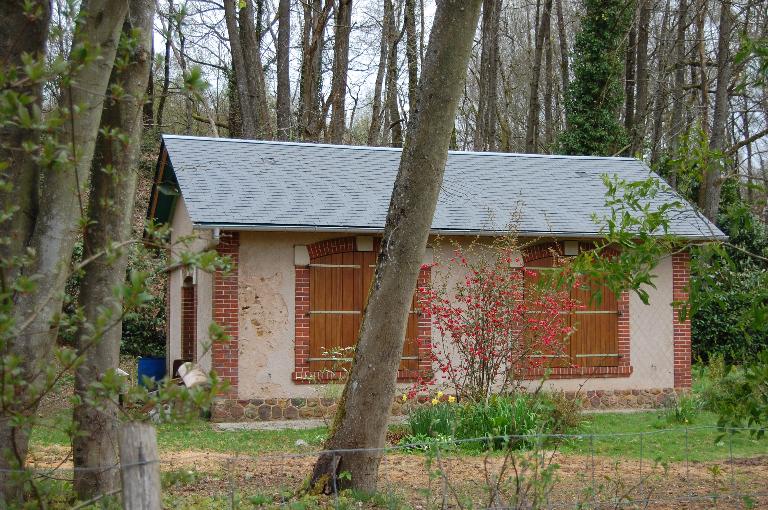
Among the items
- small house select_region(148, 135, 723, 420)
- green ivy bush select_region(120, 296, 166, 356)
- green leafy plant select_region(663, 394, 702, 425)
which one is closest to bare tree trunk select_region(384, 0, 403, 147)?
green ivy bush select_region(120, 296, 166, 356)

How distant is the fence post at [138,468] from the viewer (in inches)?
131

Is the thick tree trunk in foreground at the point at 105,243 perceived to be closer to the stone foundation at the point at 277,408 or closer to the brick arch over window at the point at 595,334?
the stone foundation at the point at 277,408

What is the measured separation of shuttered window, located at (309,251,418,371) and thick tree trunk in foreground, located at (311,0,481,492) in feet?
20.1

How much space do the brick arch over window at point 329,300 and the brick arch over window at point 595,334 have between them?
87.9 inches

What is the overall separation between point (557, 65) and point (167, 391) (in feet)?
104

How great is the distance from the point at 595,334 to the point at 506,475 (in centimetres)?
690

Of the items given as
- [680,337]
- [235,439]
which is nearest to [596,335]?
[680,337]

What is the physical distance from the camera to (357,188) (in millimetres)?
14109

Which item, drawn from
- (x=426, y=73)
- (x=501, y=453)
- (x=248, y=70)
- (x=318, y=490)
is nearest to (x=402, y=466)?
(x=501, y=453)

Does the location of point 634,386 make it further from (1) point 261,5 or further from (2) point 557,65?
(2) point 557,65

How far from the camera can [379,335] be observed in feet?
22.0

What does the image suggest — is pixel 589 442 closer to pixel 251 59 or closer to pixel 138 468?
pixel 138 468

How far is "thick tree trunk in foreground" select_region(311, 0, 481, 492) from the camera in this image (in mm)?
6691

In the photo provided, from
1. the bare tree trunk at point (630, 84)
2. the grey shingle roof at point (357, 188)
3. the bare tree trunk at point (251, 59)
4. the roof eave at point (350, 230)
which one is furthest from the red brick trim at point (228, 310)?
the bare tree trunk at point (630, 84)
